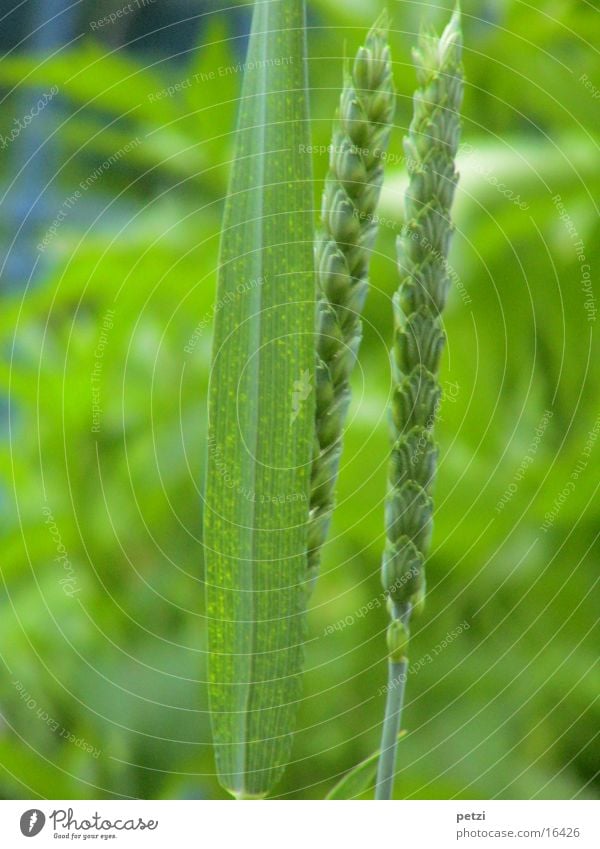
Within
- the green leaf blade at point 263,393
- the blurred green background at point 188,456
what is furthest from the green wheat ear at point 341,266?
the blurred green background at point 188,456

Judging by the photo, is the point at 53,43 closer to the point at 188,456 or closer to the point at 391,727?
the point at 188,456

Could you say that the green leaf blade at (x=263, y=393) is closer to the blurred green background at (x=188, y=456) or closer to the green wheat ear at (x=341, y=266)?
the green wheat ear at (x=341, y=266)

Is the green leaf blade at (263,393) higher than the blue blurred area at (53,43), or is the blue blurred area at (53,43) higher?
the blue blurred area at (53,43)

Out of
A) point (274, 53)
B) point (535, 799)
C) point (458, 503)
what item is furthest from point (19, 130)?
point (535, 799)

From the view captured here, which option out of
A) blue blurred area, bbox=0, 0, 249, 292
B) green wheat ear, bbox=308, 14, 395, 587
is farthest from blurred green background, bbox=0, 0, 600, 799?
green wheat ear, bbox=308, 14, 395, 587
